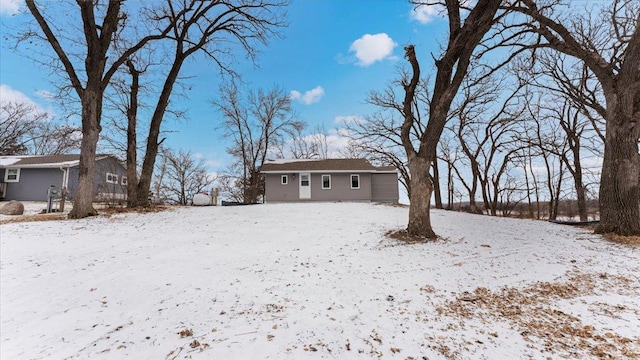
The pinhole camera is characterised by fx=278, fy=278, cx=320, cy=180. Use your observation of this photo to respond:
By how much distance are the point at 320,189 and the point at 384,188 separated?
4.78 metres

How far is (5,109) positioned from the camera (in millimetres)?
21969

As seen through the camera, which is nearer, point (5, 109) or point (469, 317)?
point (469, 317)

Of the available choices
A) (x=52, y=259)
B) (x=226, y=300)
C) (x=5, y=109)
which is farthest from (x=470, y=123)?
(x=5, y=109)

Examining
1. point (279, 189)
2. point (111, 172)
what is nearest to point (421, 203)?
point (279, 189)

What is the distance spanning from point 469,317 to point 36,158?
29195 millimetres

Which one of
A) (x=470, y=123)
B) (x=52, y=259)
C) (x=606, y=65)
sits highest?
(x=470, y=123)

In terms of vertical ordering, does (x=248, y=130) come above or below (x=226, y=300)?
above

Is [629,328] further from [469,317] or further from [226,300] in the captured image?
[226,300]

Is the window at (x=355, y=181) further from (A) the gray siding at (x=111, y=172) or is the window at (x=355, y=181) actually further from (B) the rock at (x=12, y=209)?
(B) the rock at (x=12, y=209)

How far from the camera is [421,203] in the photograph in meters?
6.66

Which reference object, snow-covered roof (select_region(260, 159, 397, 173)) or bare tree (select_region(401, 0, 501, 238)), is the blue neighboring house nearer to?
snow-covered roof (select_region(260, 159, 397, 173))

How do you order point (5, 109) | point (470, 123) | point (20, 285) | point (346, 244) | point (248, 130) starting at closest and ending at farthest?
point (20, 285) < point (346, 244) < point (470, 123) < point (5, 109) < point (248, 130)

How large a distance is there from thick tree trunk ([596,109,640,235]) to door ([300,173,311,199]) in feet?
49.7

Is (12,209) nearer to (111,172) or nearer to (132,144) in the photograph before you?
(132,144)
